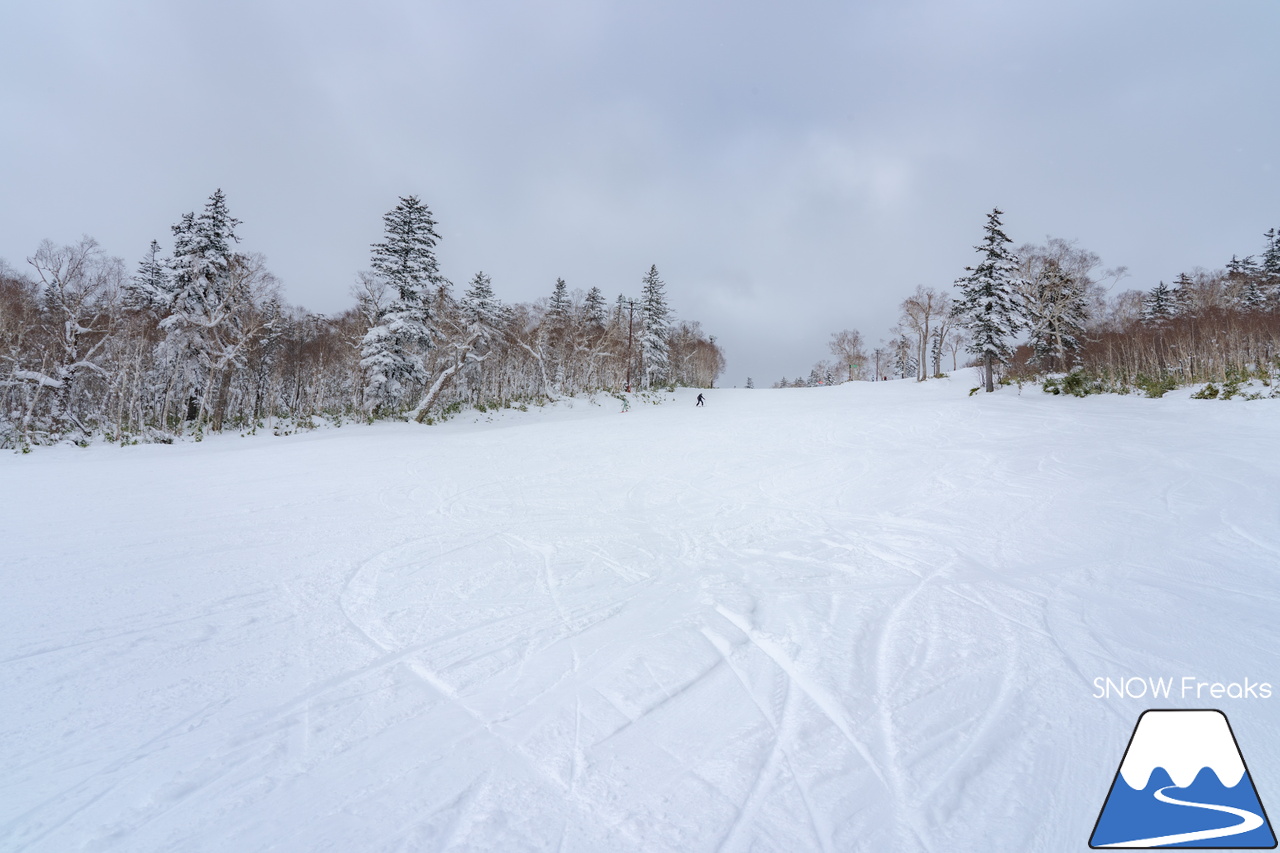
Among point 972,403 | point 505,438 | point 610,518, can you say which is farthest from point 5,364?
point 972,403

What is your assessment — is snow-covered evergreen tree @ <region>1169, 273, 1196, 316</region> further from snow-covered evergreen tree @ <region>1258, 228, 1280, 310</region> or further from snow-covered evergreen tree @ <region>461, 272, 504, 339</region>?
snow-covered evergreen tree @ <region>461, 272, 504, 339</region>

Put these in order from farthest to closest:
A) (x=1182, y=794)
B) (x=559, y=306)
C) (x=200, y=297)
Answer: (x=559, y=306) → (x=200, y=297) → (x=1182, y=794)

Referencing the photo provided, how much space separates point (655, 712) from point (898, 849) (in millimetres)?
1183

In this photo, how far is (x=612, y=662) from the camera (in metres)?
3.09

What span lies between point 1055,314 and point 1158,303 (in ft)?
51.5

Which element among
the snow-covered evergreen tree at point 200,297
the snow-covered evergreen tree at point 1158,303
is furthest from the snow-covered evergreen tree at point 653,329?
the snow-covered evergreen tree at point 1158,303

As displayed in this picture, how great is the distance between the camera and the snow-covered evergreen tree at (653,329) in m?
41.5

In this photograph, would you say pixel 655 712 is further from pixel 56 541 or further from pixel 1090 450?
pixel 1090 450

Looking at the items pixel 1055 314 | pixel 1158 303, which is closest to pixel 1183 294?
pixel 1158 303

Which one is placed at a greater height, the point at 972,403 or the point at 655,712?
the point at 972,403

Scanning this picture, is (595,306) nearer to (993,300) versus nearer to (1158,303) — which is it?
(993,300)

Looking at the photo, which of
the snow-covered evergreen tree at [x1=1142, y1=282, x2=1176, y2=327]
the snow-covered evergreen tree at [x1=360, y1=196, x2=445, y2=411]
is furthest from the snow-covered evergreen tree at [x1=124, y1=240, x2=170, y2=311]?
the snow-covered evergreen tree at [x1=1142, y1=282, x2=1176, y2=327]

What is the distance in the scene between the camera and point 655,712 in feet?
8.53

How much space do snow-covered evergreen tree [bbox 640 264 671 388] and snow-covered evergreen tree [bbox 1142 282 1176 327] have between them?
3368 centimetres
